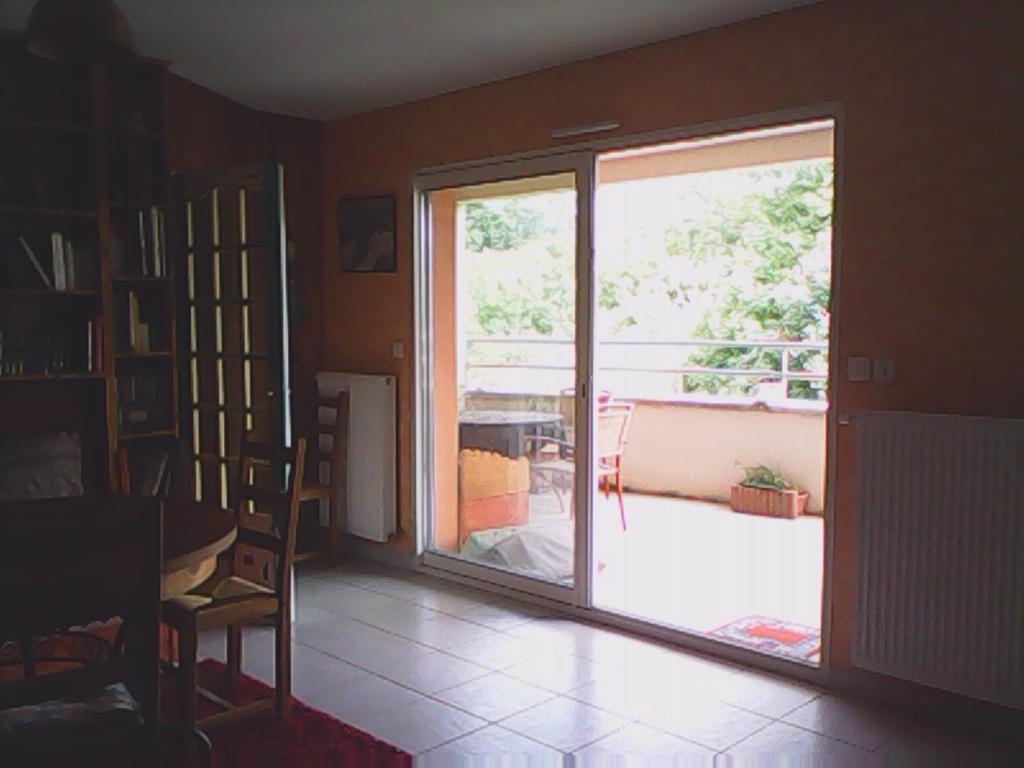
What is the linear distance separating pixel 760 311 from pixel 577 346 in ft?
12.8

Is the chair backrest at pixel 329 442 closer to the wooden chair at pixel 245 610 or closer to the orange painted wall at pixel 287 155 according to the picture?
the orange painted wall at pixel 287 155

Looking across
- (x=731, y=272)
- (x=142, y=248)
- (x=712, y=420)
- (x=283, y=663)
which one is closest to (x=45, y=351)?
(x=142, y=248)

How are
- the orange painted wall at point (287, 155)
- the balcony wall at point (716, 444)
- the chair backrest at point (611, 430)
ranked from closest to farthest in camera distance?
the orange painted wall at point (287, 155) → the chair backrest at point (611, 430) → the balcony wall at point (716, 444)

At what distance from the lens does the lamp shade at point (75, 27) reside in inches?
98.7

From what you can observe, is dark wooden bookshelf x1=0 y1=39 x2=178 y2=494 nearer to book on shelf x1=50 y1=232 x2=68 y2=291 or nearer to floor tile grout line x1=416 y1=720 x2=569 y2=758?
book on shelf x1=50 y1=232 x2=68 y2=291

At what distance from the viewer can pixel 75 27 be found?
2.51 metres

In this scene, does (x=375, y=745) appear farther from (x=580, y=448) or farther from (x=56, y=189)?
(x=56, y=189)

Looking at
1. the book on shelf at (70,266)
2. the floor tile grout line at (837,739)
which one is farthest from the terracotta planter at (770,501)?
the book on shelf at (70,266)

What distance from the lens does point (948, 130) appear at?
3082 mm

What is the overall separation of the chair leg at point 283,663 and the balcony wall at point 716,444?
4.14m

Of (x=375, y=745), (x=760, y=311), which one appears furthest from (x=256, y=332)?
(x=760, y=311)

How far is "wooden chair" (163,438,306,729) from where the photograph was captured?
287 centimetres

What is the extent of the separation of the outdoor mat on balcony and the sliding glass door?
2.31ft

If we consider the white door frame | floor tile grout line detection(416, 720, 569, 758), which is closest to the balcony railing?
the white door frame
